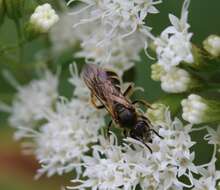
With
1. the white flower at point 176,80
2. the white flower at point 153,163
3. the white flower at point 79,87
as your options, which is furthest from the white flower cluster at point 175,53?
the white flower at point 79,87

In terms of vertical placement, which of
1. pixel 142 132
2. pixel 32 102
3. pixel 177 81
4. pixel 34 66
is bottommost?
pixel 142 132

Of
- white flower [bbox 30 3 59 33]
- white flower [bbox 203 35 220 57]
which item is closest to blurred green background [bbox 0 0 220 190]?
white flower [bbox 30 3 59 33]

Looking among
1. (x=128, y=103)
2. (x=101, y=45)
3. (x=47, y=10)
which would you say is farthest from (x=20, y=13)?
(x=128, y=103)

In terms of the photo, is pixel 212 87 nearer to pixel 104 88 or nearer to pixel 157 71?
pixel 157 71

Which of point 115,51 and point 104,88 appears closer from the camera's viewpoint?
point 104,88

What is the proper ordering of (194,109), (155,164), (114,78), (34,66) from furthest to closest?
(34,66), (114,78), (155,164), (194,109)

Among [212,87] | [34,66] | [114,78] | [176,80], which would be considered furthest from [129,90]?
[34,66]

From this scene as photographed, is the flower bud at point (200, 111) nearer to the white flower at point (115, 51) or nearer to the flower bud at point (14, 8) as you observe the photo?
the white flower at point (115, 51)
